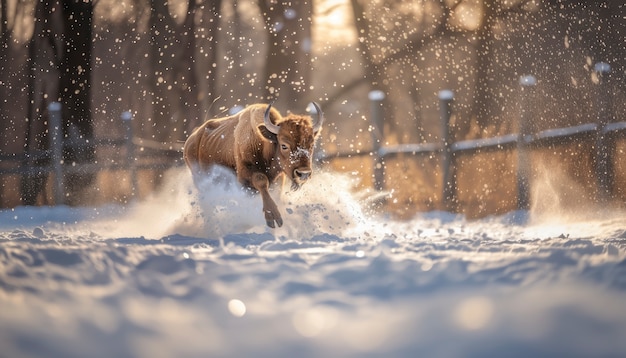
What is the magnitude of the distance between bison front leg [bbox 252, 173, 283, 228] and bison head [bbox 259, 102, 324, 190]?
0.16 m

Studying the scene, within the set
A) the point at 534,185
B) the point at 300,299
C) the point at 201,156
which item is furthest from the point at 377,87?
the point at 300,299

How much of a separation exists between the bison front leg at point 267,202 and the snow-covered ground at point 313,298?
0.63ft

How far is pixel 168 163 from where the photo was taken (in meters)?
10.2

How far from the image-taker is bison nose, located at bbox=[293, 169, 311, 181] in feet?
15.0

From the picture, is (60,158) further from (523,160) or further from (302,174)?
(523,160)

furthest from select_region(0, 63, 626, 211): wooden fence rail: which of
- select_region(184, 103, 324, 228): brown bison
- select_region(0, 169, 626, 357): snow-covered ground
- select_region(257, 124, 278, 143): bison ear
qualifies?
select_region(257, 124, 278, 143): bison ear

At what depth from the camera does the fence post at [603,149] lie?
686 centimetres

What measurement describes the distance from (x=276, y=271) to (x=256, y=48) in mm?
8373

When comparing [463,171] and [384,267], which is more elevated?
[463,171]

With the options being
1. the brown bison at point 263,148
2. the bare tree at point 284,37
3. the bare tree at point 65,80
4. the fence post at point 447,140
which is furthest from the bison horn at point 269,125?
the bare tree at point 284,37

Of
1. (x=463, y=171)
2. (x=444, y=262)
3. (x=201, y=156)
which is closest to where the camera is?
(x=444, y=262)

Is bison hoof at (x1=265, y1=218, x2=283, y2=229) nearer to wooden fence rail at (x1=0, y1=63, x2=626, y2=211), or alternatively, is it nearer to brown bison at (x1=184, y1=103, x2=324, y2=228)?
brown bison at (x1=184, y1=103, x2=324, y2=228)

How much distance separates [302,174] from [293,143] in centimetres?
26

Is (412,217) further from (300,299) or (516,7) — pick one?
(300,299)
